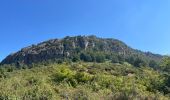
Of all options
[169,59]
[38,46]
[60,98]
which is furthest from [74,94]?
[38,46]

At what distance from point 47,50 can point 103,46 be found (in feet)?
78.6

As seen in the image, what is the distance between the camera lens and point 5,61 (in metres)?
146

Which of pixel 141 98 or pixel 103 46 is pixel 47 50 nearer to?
pixel 103 46

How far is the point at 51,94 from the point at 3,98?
7.51ft

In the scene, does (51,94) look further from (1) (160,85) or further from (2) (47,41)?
(2) (47,41)

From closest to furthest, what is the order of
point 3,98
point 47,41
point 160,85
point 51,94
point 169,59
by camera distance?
point 3,98 < point 51,94 < point 160,85 < point 169,59 < point 47,41

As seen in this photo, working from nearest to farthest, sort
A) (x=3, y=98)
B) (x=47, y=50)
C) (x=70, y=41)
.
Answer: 1. (x=3, y=98)
2. (x=47, y=50)
3. (x=70, y=41)

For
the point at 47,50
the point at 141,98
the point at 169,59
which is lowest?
the point at 141,98

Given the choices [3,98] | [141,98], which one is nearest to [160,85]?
[141,98]

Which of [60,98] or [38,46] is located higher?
[38,46]

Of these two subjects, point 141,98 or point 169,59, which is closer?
point 141,98

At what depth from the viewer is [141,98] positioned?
16.6m

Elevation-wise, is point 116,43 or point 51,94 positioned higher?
point 116,43

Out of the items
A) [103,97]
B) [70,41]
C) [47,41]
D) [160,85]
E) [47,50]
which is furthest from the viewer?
[47,41]
